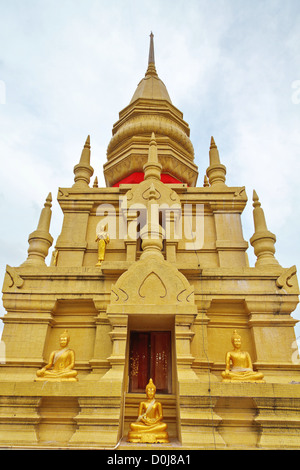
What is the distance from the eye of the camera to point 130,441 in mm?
5961

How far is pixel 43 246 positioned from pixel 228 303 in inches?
223

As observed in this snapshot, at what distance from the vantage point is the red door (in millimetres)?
8266

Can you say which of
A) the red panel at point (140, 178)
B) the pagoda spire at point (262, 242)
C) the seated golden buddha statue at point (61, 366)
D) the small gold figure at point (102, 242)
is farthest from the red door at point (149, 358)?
the red panel at point (140, 178)

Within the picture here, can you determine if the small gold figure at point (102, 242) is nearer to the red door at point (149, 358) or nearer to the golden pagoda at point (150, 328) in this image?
the golden pagoda at point (150, 328)

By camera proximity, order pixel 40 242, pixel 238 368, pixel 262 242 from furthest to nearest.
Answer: pixel 40 242
pixel 262 242
pixel 238 368

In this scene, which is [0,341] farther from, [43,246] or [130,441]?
[130,441]

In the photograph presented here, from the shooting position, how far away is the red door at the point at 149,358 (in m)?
8.27

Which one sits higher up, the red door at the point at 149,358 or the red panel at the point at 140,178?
the red panel at the point at 140,178

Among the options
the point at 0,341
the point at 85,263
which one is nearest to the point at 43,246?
the point at 85,263

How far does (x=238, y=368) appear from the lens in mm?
7082

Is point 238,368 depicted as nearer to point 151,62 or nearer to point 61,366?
point 61,366

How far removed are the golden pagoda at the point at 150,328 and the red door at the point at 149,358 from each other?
0.09 feet

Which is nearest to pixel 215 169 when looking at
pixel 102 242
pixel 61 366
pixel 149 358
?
pixel 102 242

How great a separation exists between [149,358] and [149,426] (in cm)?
230
